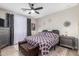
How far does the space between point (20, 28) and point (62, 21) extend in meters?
0.70

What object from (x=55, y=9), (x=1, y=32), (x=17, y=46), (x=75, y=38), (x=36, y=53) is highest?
(x=55, y=9)

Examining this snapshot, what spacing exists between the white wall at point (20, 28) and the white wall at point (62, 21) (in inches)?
9.4

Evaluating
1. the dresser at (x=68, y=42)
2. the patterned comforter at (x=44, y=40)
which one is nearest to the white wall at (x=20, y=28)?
the patterned comforter at (x=44, y=40)

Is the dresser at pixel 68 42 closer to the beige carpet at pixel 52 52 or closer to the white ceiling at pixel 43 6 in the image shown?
the beige carpet at pixel 52 52

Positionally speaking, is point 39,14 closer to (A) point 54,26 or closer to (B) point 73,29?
(A) point 54,26

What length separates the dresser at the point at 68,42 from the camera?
4.02 ft

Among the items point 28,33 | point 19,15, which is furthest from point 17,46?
point 19,15

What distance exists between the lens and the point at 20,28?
1243mm

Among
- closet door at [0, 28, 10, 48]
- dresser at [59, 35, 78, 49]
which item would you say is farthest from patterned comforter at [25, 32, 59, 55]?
closet door at [0, 28, 10, 48]

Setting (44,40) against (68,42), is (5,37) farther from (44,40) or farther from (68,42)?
(68,42)

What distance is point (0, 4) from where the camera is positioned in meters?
1.16

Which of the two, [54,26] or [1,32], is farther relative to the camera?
[54,26]

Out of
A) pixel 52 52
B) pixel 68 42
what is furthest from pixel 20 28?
pixel 68 42

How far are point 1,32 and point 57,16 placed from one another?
928 mm
